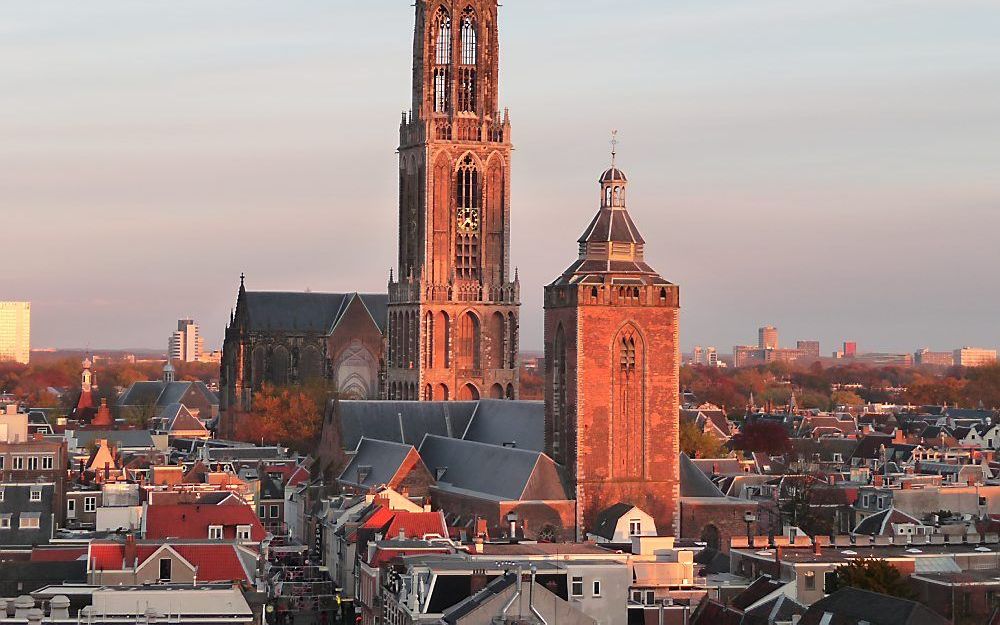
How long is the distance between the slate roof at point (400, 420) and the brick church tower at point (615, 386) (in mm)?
20103

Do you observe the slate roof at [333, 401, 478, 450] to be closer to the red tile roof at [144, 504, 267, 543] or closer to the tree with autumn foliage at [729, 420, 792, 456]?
the red tile roof at [144, 504, 267, 543]

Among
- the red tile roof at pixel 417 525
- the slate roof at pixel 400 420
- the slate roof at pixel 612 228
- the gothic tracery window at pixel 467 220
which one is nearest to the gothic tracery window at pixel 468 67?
the gothic tracery window at pixel 467 220

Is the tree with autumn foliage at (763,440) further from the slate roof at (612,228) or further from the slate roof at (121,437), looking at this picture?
the slate roof at (612,228)

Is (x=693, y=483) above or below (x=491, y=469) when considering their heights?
below

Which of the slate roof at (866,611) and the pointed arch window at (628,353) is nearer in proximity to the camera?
the slate roof at (866,611)

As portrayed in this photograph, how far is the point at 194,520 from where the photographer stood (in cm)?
8650

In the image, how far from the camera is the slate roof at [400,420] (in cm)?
11688

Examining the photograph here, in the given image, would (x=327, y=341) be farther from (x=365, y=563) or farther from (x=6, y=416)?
(x=365, y=563)

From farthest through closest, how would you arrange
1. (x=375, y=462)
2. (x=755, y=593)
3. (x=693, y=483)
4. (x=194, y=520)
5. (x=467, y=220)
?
(x=467, y=220), (x=375, y=462), (x=693, y=483), (x=194, y=520), (x=755, y=593)

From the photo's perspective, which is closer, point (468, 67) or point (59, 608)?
point (59, 608)

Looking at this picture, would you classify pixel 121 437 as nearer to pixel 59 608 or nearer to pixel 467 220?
pixel 467 220

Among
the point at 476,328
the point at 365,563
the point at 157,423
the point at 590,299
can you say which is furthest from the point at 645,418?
the point at 157,423

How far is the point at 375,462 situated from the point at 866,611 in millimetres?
49951

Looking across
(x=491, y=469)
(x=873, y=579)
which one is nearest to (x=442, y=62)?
(x=491, y=469)
